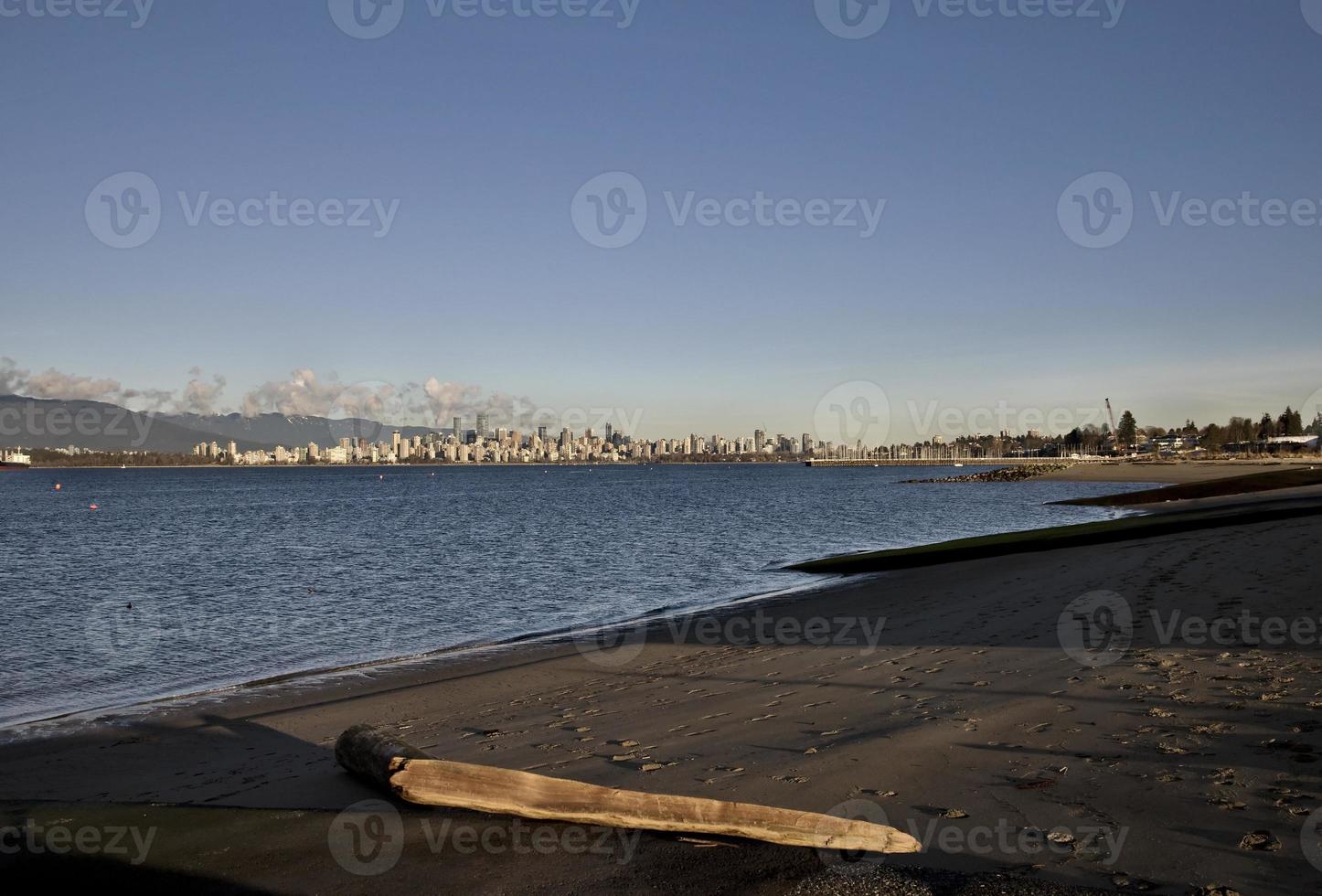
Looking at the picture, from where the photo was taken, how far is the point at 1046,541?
3006 cm

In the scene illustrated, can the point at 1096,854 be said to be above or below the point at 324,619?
above

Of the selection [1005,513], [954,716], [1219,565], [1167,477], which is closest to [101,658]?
[954,716]

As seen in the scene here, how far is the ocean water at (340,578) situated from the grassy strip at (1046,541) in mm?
3026

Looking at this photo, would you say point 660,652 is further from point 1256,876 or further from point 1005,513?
point 1005,513

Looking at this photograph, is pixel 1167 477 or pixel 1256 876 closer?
pixel 1256 876

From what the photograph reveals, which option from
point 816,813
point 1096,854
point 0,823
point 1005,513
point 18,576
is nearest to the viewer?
point 1096,854

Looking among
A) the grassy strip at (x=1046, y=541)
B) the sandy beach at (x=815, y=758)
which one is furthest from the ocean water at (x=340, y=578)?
the sandy beach at (x=815, y=758)

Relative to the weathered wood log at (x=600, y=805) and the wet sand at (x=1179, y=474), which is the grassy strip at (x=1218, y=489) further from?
the weathered wood log at (x=600, y=805)

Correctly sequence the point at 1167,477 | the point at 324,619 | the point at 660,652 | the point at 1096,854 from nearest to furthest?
the point at 1096,854, the point at 660,652, the point at 324,619, the point at 1167,477

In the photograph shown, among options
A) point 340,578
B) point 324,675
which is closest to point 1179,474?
point 340,578

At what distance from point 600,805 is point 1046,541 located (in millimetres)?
26796

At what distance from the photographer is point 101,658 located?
20.5 metres

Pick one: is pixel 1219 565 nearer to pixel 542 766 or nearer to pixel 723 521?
pixel 542 766

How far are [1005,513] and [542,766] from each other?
2538 inches
